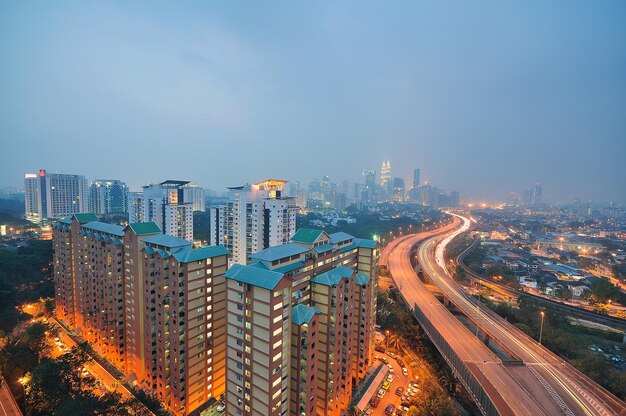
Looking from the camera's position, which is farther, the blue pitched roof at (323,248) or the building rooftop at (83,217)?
the building rooftop at (83,217)

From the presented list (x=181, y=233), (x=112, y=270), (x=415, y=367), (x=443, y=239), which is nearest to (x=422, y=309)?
(x=415, y=367)

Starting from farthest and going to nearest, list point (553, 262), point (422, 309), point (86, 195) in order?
point (86, 195)
point (553, 262)
point (422, 309)

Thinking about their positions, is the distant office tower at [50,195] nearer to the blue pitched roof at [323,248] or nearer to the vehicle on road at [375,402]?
the blue pitched roof at [323,248]

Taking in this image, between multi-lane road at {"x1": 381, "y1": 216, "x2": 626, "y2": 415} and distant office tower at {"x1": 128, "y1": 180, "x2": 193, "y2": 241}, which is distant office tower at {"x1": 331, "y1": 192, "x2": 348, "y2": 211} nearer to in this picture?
distant office tower at {"x1": 128, "y1": 180, "x2": 193, "y2": 241}

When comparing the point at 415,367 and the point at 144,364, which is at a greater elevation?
the point at 144,364

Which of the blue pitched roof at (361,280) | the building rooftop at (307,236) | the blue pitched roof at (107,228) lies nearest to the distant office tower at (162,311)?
the blue pitched roof at (107,228)

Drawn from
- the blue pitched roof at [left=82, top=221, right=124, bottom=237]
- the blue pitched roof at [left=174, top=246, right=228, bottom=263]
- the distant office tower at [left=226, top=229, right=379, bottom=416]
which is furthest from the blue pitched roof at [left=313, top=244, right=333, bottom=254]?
the blue pitched roof at [left=82, top=221, right=124, bottom=237]

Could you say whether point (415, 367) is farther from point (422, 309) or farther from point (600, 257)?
point (600, 257)
